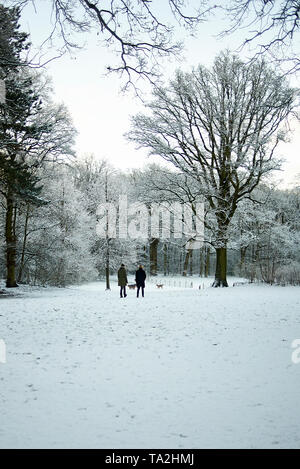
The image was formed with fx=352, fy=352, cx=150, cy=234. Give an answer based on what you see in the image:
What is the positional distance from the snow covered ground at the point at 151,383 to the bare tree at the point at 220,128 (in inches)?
466

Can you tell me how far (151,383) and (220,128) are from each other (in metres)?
17.7

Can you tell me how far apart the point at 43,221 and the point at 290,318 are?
64.0 ft

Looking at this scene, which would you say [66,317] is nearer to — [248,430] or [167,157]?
[248,430]

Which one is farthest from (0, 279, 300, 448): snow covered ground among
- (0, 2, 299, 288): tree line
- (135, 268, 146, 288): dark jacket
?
(0, 2, 299, 288): tree line

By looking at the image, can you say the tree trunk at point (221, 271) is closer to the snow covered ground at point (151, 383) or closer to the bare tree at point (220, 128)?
the bare tree at point (220, 128)

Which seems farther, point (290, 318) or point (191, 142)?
point (191, 142)

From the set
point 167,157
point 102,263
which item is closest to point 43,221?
point 167,157

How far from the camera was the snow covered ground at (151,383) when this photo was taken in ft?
12.4

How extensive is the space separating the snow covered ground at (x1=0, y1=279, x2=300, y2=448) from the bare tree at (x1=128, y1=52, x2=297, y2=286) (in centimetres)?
1184

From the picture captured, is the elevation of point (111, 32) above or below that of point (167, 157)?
below

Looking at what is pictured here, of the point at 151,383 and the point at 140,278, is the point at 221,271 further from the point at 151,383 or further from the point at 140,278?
the point at 151,383

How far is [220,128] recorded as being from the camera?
20.3 metres

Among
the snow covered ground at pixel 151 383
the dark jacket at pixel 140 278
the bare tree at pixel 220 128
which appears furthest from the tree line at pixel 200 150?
the snow covered ground at pixel 151 383

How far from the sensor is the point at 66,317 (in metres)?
10.1
